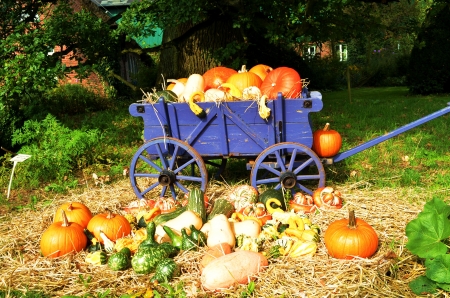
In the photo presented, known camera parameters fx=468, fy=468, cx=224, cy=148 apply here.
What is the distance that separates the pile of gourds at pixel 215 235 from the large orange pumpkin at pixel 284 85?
0.88m

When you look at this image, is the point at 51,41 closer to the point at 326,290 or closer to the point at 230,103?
the point at 230,103

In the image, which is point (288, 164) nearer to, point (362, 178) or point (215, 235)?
point (362, 178)

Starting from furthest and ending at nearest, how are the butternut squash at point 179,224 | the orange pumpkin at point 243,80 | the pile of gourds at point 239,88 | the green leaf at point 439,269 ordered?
the orange pumpkin at point 243,80, the pile of gourds at point 239,88, the butternut squash at point 179,224, the green leaf at point 439,269

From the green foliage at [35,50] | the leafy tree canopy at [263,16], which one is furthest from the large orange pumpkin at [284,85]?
the green foliage at [35,50]

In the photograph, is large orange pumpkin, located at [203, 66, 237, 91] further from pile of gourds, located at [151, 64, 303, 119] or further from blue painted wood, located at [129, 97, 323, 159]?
blue painted wood, located at [129, 97, 323, 159]

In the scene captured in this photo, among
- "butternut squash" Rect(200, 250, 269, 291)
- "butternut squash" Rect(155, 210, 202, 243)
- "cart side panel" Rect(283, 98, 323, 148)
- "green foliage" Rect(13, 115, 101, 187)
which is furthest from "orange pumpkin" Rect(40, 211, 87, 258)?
"green foliage" Rect(13, 115, 101, 187)

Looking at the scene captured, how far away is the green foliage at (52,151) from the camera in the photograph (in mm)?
5828

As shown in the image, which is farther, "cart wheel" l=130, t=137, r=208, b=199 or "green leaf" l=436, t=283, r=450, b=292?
"cart wheel" l=130, t=137, r=208, b=199

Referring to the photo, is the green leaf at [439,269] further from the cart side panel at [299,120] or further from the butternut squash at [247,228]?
the cart side panel at [299,120]

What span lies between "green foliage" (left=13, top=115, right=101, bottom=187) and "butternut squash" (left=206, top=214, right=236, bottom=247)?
9.97 feet

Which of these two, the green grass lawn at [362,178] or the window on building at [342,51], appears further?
the window on building at [342,51]

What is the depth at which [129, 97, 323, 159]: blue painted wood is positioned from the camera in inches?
161

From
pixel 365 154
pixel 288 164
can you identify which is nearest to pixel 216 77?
pixel 288 164

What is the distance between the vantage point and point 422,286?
274 centimetres
